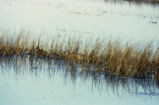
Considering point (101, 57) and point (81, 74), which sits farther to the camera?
point (101, 57)

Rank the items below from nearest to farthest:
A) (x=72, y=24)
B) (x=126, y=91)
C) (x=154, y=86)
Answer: (x=126, y=91), (x=154, y=86), (x=72, y=24)

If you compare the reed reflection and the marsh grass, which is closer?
the reed reflection

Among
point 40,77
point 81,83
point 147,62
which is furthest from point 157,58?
point 40,77

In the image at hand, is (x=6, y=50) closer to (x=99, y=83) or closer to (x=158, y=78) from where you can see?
(x=99, y=83)

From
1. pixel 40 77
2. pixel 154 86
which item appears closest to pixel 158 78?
pixel 154 86

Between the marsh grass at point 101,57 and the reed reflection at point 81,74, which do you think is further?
the marsh grass at point 101,57

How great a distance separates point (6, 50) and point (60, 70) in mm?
1364

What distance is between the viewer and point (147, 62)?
5.99 metres

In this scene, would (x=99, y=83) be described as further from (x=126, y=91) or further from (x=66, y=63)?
(x=66, y=63)

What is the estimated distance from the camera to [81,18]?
15.1 metres

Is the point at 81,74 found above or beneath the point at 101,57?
beneath

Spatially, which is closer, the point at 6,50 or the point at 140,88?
the point at 140,88

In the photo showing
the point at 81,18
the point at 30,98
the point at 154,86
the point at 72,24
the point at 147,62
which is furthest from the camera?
the point at 81,18

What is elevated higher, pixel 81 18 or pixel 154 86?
pixel 81 18
